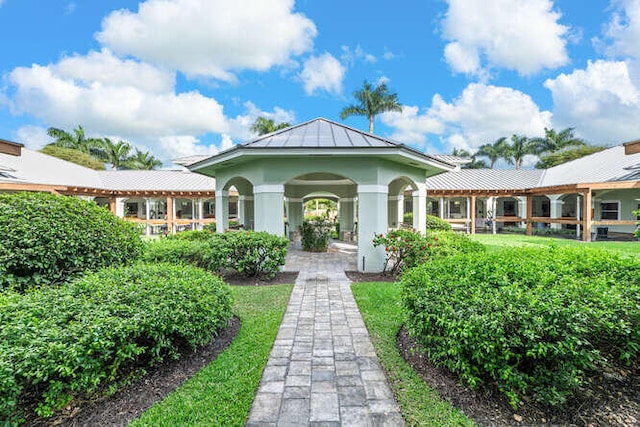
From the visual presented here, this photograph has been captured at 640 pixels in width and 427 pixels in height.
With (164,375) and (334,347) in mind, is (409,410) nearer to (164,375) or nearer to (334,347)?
(334,347)

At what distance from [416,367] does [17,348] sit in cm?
382

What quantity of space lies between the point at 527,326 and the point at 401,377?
4.70 feet

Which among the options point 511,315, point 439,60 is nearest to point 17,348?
point 511,315

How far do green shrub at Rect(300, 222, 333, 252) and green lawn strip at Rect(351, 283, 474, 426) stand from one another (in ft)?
22.7

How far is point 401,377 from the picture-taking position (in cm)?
321

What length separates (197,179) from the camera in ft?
78.1

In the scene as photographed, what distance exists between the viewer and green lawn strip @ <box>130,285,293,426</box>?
2561 millimetres

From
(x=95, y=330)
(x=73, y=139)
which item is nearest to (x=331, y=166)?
(x=95, y=330)

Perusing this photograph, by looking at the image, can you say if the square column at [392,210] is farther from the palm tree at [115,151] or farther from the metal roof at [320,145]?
the palm tree at [115,151]

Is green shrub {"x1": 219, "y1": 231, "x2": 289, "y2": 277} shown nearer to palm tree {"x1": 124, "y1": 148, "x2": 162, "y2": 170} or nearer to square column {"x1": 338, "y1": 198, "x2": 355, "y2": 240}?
square column {"x1": 338, "y1": 198, "x2": 355, "y2": 240}

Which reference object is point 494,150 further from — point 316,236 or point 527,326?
point 527,326

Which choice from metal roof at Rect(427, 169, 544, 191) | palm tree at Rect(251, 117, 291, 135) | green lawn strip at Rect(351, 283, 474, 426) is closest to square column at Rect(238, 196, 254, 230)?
green lawn strip at Rect(351, 283, 474, 426)

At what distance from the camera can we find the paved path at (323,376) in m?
2.62

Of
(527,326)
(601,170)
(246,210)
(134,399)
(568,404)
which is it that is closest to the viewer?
(527,326)
